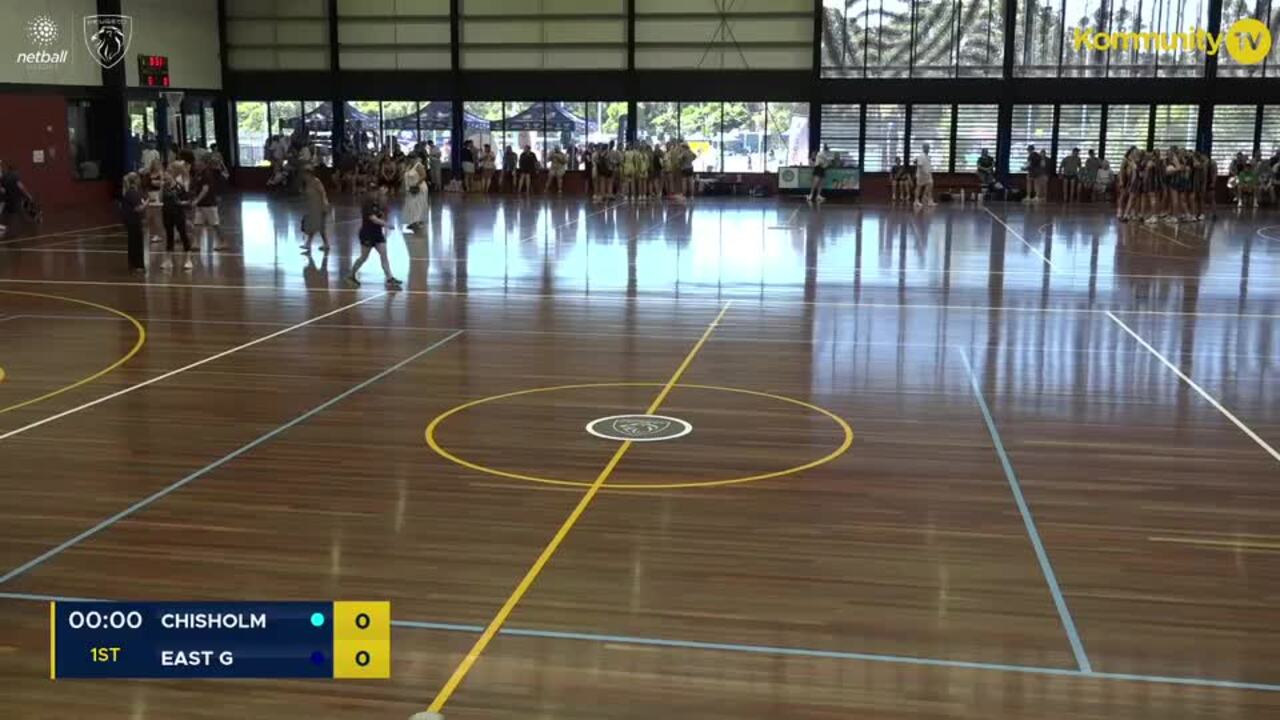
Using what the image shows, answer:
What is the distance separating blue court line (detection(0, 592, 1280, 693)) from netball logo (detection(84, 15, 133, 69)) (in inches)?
1311

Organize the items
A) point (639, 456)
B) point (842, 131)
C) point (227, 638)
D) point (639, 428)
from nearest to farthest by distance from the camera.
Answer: point (227, 638) < point (639, 456) < point (639, 428) < point (842, 131)

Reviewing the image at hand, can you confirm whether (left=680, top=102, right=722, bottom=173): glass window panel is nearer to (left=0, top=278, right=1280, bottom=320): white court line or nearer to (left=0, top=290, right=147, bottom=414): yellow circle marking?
(left=0, top=278, right=1280, bottom=320): white court line

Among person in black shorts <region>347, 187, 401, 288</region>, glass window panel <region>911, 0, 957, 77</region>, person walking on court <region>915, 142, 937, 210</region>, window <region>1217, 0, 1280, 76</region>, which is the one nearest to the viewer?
person in black shorts <region>347, 187, 401, 288</region>

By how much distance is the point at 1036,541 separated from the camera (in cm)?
754

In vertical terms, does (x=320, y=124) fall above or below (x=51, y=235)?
above

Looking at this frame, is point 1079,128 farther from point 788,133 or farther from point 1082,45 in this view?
point 788,133

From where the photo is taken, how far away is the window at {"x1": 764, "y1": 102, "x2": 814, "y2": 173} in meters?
40.8

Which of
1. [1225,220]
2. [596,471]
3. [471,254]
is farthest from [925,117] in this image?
[596,471]

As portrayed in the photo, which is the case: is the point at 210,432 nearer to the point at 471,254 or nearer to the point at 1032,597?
the point at 1032,597

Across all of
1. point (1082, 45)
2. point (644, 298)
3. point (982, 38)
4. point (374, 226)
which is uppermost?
point (982, 38)

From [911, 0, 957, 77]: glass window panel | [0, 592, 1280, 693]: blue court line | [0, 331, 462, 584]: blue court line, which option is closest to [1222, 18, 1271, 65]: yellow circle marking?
[911, 0, 957, 77]: glass window panel

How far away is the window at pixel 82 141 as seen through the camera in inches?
1390

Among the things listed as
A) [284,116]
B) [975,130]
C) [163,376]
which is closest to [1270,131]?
[975,130]

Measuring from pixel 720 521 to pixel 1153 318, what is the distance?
10.1m
